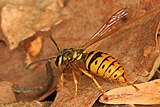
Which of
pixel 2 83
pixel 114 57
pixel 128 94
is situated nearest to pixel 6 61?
pixel 2 83

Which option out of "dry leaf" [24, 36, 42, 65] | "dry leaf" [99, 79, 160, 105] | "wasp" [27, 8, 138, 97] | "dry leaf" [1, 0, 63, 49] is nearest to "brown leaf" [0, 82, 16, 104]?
"wasp" [27, 8, 138, 97]

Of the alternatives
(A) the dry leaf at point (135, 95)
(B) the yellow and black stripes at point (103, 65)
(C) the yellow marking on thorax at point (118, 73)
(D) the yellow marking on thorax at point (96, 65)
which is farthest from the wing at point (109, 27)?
(A) the dry leaf at point (135, 95)

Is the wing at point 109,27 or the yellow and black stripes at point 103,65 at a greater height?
the wing at point 109,27

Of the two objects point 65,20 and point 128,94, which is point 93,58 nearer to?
point 128,94

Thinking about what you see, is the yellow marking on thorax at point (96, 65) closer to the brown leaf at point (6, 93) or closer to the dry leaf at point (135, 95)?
the dry leaf at point (135, 95)

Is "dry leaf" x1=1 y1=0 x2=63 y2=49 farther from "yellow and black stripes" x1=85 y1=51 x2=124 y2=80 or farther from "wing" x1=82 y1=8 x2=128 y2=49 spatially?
"yellow and black stripes" x1=85 y1=51 x2=124 y2=80

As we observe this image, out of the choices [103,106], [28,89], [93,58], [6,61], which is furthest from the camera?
[6,61]
